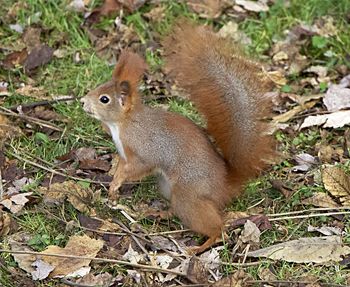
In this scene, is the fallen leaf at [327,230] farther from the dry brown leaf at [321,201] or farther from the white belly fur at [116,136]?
the white belly fur at [116,136]

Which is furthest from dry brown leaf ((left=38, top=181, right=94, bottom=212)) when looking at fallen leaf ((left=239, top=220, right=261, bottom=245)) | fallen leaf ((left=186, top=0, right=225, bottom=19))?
fallen leaf ((left=186, top=0, right=225, bottom=19))

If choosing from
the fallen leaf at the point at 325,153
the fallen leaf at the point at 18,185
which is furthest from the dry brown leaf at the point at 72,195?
the fallen leaf at the point at 325,153

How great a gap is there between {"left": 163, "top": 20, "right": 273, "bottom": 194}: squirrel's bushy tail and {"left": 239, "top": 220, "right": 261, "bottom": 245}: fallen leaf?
0.21 metres

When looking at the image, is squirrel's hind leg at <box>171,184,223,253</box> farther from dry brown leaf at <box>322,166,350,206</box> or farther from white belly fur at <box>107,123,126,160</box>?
dry brown leaf at <box>322,166,350,206</box>

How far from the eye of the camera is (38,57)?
14.0 ft

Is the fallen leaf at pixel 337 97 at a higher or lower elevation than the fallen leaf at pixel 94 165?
higher

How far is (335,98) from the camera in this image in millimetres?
3996

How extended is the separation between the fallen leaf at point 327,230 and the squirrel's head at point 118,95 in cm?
86

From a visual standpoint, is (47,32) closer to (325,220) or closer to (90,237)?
(90,237)

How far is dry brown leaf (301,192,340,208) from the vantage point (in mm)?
3291

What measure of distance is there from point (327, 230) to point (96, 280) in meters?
0.94

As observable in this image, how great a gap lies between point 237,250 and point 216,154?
383 mm

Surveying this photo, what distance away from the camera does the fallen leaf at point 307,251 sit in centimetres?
301

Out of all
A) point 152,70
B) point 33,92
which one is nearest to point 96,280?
point 33,92
